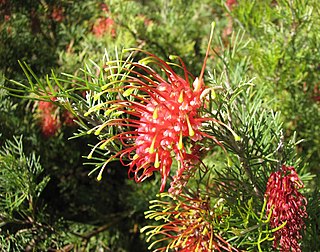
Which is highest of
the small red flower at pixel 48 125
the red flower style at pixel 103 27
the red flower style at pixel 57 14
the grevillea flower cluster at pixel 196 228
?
the red flower style at pixel 57 14

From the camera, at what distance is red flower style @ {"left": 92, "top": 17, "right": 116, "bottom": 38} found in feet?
3.31

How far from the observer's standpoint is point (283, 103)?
825 mm

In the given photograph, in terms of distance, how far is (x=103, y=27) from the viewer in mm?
1052

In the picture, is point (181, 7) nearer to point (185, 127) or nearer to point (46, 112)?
point (46, 112)

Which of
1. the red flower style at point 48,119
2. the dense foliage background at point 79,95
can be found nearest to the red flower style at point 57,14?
the dense foliage background at point 79,95

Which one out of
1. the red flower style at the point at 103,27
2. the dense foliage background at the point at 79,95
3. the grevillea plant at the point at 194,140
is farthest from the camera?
the red flower style at the point at 103,27

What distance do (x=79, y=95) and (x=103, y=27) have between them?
0.37 meters

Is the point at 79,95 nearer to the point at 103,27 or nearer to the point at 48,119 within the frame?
the point at 48,119

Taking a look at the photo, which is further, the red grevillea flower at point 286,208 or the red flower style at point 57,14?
the red flower style at point 57,14

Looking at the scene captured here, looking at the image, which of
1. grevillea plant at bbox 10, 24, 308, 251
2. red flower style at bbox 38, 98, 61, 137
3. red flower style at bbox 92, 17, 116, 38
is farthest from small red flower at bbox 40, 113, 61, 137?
grevillea plant at bbox 10, 24, 308, 251

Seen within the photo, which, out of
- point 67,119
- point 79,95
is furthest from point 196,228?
point 67,119

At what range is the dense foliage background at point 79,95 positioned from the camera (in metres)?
0.71

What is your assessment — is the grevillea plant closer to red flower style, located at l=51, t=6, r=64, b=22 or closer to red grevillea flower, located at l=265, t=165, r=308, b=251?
red grevillea flower, located at l=265, t=165, r=308, b=251

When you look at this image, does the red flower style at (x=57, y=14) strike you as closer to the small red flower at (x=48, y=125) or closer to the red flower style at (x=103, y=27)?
the red flower style at (x=103, y=27)
